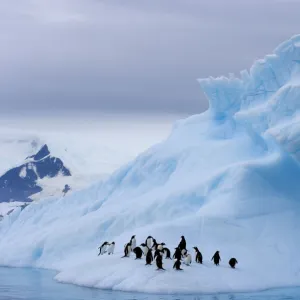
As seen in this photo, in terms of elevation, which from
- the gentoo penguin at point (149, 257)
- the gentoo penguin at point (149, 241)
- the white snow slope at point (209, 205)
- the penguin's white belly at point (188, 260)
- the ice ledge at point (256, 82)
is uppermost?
the ice ledge at point (256, 82)

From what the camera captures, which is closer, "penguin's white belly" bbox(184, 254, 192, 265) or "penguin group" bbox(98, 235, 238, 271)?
"penguin group" bbox(98, 235, 238, 271)

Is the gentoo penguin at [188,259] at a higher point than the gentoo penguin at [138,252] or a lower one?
lower

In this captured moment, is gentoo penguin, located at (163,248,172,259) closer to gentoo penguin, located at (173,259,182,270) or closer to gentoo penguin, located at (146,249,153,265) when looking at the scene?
gentoo penguin, located at (146,249,153,265)

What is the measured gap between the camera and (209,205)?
40594 millimetres

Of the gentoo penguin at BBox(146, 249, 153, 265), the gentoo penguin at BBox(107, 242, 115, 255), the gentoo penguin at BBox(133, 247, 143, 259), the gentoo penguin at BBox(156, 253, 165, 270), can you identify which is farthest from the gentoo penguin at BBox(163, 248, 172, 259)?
the gentoo penguin at BBox(107, 242, 115, 255)

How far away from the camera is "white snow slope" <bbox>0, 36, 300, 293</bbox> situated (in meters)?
33.7

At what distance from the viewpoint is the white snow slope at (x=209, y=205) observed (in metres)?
33.7

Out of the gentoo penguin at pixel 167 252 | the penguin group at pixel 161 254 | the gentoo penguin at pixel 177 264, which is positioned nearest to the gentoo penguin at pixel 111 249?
the penguin group at pixel 161 254

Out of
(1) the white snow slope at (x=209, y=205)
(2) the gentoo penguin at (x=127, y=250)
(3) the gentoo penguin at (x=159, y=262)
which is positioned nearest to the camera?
(3) the gentoo penguin at (x=159, y=262)

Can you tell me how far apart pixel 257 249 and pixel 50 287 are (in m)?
9.54

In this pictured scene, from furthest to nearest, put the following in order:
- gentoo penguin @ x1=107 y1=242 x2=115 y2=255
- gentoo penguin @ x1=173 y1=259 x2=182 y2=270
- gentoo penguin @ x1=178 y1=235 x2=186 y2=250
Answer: gentoo penguin @ x1=107 y1=242 x2=115 y2=255
gentoo penguin @ x1=178 y1=235 x2=186 y2=250
gentoo penguin @ x1=173 y1=259 x2=182 y2=270

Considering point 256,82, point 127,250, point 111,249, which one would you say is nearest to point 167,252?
point 127,250

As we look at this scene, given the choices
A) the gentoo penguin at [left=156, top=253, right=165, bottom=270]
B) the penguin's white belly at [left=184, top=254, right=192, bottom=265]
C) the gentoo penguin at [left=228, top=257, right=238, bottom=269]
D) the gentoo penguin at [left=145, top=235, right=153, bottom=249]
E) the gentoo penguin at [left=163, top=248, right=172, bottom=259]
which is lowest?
the gentoo penguin at [left=156, top=253, right=165, bottom=270]

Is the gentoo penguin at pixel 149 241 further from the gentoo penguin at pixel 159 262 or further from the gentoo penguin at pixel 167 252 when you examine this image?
the gentoo penguin at pixel 159 262
